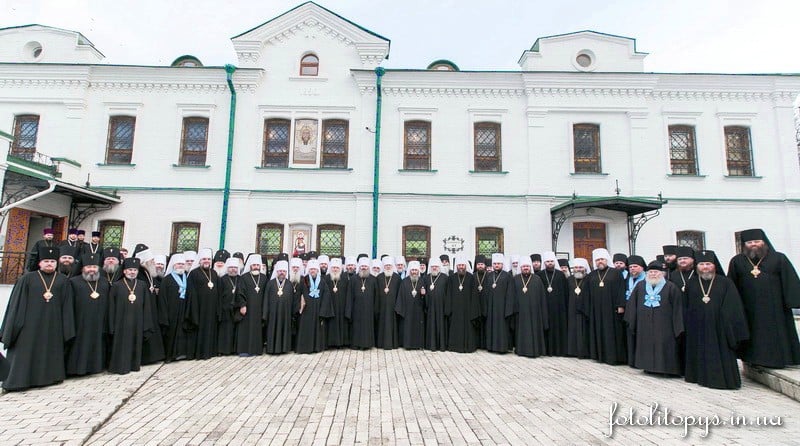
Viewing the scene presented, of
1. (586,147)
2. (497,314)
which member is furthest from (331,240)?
(586,147)

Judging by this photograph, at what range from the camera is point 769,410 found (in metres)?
4.82

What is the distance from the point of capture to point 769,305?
19.4 feet

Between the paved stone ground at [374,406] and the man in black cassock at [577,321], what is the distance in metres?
0.79

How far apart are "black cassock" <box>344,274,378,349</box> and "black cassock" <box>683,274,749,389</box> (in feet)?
16.8

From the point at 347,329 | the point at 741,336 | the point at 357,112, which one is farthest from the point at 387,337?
the point at 357,112

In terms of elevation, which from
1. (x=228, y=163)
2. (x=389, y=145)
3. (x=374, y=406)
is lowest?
(x=374, y=406)

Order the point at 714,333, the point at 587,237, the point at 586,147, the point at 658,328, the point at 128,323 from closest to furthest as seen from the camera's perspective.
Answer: the point at 714,333
the point at 658,328
the point at 128,323
the point at 587,237
the point at 586,147

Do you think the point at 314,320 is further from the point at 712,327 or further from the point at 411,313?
the point at 712,327

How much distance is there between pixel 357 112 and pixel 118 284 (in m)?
8.24


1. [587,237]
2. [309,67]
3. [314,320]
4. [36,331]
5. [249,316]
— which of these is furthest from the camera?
[309,67]

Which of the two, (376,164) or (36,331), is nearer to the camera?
(36,331)

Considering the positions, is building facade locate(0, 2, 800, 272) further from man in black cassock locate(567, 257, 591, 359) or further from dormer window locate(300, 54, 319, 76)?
man in black cassock locate(567, 257, 591, 359)

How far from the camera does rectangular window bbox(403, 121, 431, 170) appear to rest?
13062mm

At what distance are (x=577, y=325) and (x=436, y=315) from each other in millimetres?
2561
